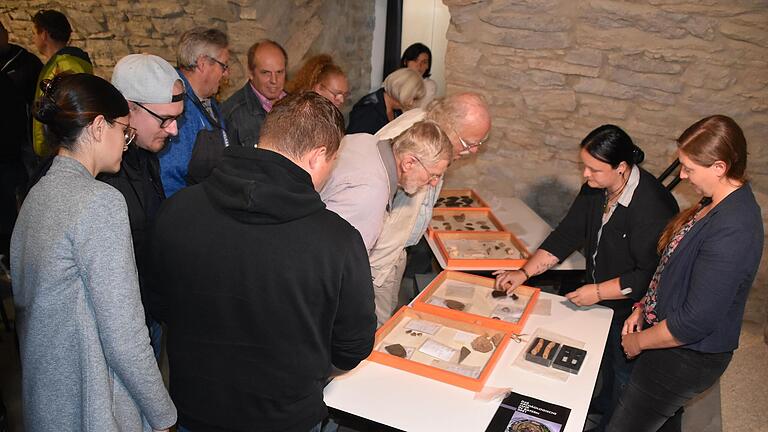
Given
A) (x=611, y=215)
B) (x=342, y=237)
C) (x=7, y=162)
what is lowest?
(x=7, y=162)

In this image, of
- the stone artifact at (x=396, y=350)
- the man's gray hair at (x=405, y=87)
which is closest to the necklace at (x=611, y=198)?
the stone artifact at (x=396, y=350)

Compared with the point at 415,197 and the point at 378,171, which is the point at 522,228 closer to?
the point at 415,197

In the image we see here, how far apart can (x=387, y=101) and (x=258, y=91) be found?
0.91m

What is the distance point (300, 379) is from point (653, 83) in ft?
10.8

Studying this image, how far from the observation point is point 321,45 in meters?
4.95

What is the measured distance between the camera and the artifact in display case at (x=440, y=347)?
1.90 meters

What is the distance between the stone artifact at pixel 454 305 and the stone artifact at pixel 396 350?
0.42 metres

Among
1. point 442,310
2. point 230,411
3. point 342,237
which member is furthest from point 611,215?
point 230,411

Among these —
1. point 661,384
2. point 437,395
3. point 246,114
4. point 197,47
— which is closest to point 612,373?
point 661,384

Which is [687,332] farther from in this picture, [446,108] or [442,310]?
[446,108]

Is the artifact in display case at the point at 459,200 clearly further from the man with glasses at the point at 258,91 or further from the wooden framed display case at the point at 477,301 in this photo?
the man with glasses at the point at 258,91

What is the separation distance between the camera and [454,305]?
7.88 feet

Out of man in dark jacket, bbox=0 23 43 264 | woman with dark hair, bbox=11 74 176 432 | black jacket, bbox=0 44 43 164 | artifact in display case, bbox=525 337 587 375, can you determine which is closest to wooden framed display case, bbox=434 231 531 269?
artifact in display case, bbox=525 337 587 375

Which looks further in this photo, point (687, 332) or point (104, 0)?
point (104, 0)
